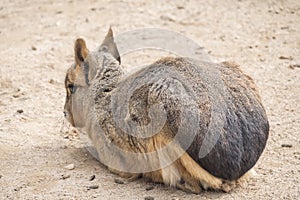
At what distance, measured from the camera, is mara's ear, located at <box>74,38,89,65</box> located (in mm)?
4894

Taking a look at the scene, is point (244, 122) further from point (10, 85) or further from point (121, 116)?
point (10, 85)

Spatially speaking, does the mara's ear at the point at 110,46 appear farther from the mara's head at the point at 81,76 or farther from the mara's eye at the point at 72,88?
the mara's eye at the point at 72,88

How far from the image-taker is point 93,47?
7.21m

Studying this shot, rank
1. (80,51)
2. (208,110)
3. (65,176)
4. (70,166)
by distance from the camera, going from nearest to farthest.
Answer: (208,110), (65,176), (70,166), (80,51)

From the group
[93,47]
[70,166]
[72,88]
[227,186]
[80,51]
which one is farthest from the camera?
[93,47]

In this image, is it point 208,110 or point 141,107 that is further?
point 141,107

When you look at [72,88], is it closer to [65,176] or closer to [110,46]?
[110,46]

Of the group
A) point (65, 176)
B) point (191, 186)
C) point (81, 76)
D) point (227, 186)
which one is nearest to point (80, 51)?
point (81, 76)

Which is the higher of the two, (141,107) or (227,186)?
(141,107)

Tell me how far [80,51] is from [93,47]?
2.29 m

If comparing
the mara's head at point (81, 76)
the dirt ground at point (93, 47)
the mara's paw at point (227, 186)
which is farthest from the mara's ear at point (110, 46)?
the mara's paw at point (227, 186)

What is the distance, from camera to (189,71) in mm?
4355

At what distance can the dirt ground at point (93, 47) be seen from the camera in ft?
14.5

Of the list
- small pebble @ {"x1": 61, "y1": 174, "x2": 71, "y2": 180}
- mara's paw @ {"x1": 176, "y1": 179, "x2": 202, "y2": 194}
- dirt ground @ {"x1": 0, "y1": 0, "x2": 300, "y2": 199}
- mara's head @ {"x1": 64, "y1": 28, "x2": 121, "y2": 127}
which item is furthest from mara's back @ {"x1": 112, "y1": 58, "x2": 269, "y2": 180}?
small pebble @ {"x1": 61, "y1": 174, "x2": 71, "y2": 180}
